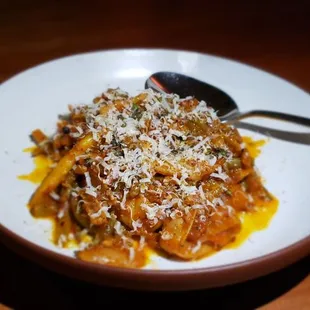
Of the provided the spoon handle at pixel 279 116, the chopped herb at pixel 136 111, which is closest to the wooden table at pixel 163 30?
the spoon handle at pixel 279 116

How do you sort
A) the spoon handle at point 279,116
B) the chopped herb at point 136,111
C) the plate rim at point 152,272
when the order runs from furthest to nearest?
the spoon handle at point 279,116 < the chopped herb at point 136,111 < the plate rim at point 152,272

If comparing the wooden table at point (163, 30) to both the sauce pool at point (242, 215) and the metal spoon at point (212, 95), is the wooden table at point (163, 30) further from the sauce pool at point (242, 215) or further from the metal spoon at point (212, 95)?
the sauce pool at point (242, 215)

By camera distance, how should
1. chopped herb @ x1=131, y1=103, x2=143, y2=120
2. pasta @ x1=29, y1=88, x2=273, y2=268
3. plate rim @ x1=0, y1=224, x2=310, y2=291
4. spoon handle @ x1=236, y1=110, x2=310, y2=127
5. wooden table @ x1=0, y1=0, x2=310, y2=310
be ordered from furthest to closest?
wooden table @ x1=0, y1=0, x2=310, y2=310, spoon handle @ x1=236, y1=110, x2=310, y2=127, chopped herb @ x1=131, y1=103, x2=143, y2=120, pasta @ x1=29, y1=88, x2=273, y2=268, plate rim @ x1=0, y1=224, x2=310, y2=291

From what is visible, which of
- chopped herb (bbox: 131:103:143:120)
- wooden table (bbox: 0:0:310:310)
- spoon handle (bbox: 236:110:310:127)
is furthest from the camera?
wooden table (bbox: 0:0:310:310)

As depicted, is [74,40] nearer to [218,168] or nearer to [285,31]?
[285,31]

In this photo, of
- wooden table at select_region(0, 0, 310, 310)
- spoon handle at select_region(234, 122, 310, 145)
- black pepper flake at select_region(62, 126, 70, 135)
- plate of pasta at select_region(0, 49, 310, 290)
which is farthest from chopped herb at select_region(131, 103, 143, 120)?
wooden table at select_region(0, 0, 310, 310)

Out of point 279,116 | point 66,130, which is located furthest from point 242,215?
point 66,130

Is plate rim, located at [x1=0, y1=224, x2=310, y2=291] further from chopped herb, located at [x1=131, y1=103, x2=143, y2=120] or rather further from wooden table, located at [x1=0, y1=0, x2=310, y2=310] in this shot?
wooden table, located at [x1=0, y1=0, x2=310, y2=310]
